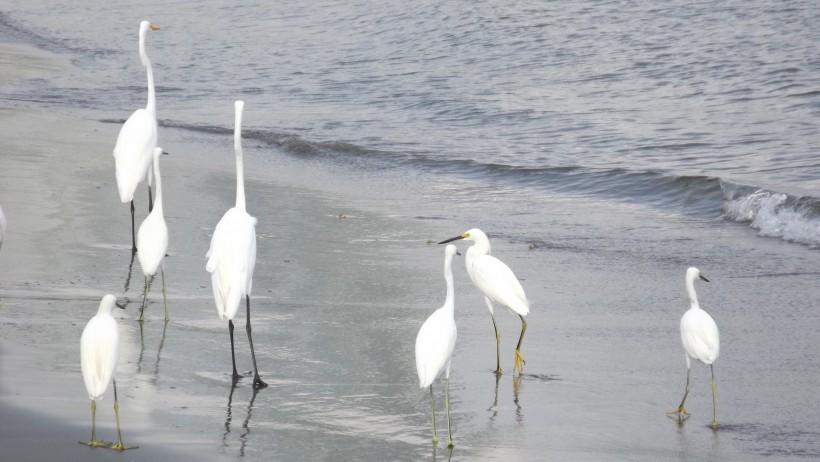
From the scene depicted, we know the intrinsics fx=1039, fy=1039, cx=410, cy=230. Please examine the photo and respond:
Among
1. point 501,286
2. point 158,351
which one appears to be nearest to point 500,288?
point 501,286

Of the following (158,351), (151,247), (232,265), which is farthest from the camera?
(151,247)

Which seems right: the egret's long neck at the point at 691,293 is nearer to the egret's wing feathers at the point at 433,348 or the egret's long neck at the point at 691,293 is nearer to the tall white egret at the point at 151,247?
the egret's wing feathers at the point at 433,348

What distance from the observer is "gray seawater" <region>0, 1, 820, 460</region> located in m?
5.35

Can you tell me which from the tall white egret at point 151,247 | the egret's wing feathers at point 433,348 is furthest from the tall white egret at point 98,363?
the tall white egret at point 151,247

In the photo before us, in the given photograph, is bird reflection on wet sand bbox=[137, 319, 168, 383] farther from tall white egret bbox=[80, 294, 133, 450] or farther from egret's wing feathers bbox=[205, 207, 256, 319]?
tall white egret bbox=[80, 294, 133, 450]

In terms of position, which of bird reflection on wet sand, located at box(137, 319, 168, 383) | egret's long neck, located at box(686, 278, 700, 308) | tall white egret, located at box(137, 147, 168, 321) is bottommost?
bird reflection on wet sand, located at box(137, 319, 168, 383)

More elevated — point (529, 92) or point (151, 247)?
point (529, 92)

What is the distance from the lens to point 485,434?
5117 millimetres

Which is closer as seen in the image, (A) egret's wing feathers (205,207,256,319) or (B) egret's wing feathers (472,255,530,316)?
(A) egret's wing feathers (205,207,256,319)

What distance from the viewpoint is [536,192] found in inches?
495

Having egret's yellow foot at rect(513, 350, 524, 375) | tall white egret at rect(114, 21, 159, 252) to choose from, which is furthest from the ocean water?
tall white egret at rect(114, 21, 159, 252)

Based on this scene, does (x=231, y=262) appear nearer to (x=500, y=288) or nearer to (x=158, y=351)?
(x=158, y=351)

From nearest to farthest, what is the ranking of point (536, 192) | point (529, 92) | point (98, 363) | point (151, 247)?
point (98, 363)
point (151, 247)
point (536, 192)
point (529, 92)

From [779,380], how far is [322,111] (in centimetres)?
1358
